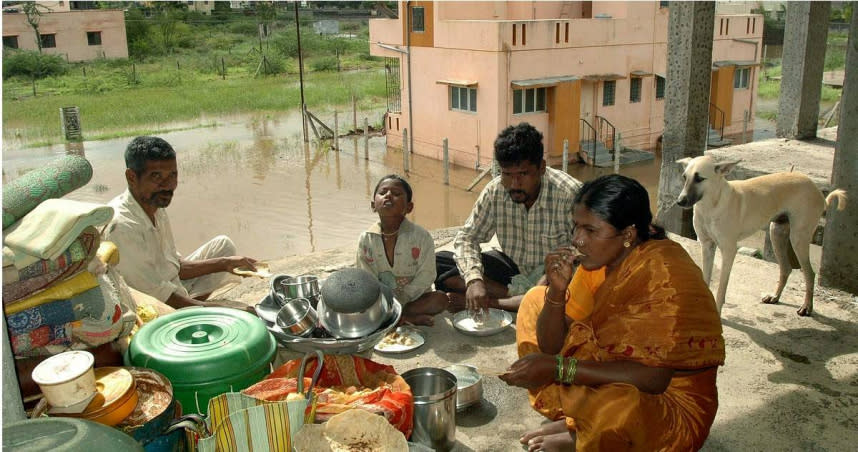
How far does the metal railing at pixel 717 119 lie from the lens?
1988 cm

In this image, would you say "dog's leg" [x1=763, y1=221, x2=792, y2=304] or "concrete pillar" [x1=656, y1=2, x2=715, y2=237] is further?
"concrete pillar" [x1=656, y1=2, x2=715, y2=237]

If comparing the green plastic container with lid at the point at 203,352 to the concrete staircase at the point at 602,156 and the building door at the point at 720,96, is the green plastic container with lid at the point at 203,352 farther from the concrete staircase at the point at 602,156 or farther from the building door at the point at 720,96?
→ the building door at the point at 720,96

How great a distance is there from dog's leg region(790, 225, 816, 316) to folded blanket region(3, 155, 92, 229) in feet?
13.1

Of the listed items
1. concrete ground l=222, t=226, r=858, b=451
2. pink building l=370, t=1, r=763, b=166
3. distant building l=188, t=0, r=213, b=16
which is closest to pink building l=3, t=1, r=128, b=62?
distant building l=188, t=0, r=213, b=16

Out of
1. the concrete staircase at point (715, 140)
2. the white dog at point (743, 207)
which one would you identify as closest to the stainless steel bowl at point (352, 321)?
the white dog at point (743, 207)

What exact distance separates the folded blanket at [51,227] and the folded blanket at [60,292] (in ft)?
0.44

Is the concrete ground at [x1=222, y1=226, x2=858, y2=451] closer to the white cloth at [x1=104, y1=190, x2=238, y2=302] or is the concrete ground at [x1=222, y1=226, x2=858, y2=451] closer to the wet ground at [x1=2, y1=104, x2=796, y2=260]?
the white cloth at [x1=104, y1=190, x2=238, y2=302]

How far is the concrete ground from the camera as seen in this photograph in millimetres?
2881

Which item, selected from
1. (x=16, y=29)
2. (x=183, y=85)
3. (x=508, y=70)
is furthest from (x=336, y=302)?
(x=16, y=29)

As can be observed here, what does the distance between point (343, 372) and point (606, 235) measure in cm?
116

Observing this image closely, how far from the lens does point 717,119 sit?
2017cm

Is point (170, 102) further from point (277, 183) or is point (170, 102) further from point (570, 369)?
point (570, 369)

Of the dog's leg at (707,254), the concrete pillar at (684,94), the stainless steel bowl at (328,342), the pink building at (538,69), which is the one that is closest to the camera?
the stainless steel bowl at (328,342)

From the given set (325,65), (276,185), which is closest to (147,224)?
(276,185)
